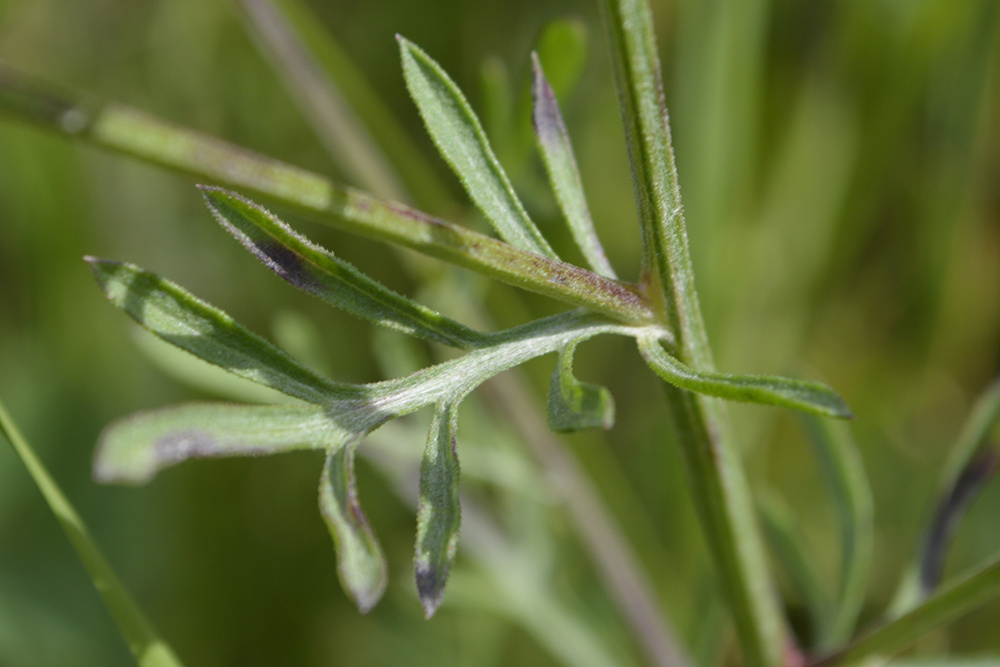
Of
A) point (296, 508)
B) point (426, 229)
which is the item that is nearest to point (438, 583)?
point (426, 229)

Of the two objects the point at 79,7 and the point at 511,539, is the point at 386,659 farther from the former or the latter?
the point at 79,7

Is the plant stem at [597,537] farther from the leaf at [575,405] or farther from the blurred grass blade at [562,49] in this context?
the leaf at [575,405]

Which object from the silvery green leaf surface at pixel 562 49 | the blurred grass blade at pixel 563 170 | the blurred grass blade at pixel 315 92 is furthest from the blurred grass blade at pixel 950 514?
the blurred grass blade at pixel 315 92

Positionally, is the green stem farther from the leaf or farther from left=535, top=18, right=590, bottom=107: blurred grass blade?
left=535, top=18, right=590, bottom=107: blurred grass blade

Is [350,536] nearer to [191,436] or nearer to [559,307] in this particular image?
[191,436]

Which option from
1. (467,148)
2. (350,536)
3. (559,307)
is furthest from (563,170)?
A: (559,307)
